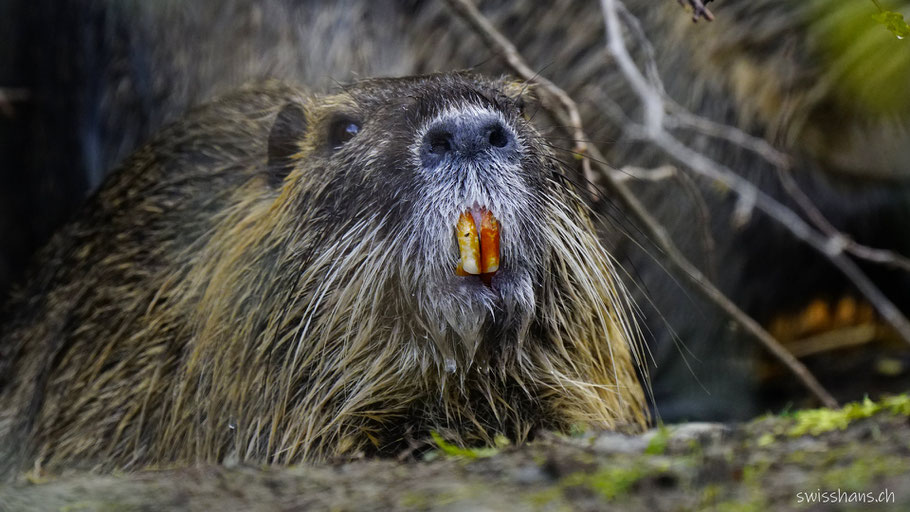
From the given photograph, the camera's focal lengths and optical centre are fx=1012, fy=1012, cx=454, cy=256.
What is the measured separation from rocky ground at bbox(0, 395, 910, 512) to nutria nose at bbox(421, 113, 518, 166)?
694 mm

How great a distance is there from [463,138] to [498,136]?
106 millimetres

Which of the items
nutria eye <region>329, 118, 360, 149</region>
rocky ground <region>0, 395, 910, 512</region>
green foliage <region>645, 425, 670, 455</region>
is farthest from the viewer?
nutria eye <region>329, 118, 360, 149</region>

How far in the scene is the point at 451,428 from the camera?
8.68 feet

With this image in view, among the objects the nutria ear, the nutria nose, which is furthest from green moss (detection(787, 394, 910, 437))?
the nutria ear

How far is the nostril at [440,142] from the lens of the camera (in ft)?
7.83

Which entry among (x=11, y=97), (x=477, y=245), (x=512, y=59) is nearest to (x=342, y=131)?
(x=477, y=245)

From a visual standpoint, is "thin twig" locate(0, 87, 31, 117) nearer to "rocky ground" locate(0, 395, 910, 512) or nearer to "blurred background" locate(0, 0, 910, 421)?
"blurred background" locate(0, 0, 910, 421)

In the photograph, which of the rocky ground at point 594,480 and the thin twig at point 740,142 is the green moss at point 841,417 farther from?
the thin twig at point 740,142

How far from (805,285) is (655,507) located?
3466 millimetres

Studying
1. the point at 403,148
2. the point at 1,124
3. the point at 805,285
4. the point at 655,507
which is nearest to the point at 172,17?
the point at 1,124

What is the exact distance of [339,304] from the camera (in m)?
2.59

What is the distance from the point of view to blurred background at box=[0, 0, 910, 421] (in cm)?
422

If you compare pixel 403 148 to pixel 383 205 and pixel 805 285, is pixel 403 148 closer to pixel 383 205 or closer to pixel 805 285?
pixel 383 205

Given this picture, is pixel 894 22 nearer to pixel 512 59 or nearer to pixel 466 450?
pixel 466 450
